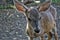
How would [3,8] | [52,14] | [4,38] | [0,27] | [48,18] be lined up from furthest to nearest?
[3,8] → [0,27] → [4,38] → [52,14] → [48,18]

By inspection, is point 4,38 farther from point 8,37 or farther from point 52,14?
point 52,14

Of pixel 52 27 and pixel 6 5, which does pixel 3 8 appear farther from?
pixel 52 27

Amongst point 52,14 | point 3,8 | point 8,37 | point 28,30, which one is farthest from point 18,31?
point 3,8

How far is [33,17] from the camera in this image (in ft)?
26.9

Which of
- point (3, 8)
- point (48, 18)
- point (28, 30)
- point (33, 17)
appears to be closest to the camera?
point (33, 17)

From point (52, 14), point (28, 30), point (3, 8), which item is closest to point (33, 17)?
point (28, 30)

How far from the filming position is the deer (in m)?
8.16

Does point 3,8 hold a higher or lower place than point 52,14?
lower

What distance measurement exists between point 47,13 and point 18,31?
2870 mm

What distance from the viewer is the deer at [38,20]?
816 cm

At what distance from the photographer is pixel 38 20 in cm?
816

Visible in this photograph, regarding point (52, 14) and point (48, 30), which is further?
point (52, 14)

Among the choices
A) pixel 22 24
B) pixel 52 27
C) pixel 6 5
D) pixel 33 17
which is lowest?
pixel 6 5

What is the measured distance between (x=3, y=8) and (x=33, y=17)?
512 inches
